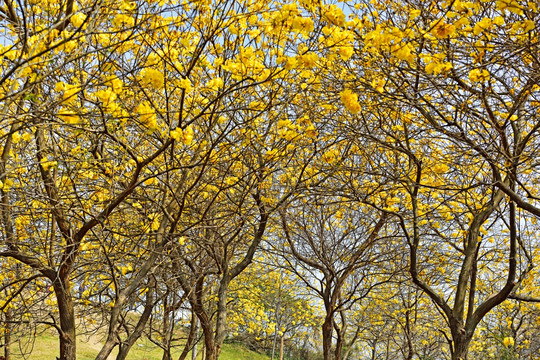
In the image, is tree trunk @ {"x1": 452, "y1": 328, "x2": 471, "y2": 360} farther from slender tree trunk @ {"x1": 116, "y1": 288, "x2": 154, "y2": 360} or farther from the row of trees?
slender tree trunk @ {"x1": 116, "y1": 288, "x2": 154, "y2": 360}

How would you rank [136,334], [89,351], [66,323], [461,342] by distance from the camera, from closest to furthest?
[66,323], [136,334], [461,342], [89,351]

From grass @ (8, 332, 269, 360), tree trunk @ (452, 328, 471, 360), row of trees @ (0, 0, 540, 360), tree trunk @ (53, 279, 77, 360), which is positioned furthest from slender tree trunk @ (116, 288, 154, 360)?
tree trunk @ (452, 328, 471, 360)

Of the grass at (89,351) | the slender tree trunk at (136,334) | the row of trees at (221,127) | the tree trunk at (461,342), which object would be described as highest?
the row of trees at (221,127)

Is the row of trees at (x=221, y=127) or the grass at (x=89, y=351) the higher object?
the row of trees at (x=221, y=127)

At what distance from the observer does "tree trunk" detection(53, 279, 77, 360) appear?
155 inches

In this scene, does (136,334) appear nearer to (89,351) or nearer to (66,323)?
(66,323)

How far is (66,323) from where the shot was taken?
4070mm

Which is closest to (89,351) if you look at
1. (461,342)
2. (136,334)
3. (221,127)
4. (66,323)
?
(136,334)

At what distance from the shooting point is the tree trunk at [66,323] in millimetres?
3938

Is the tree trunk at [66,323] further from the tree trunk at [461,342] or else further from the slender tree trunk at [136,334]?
the tree trunk at [461,342]

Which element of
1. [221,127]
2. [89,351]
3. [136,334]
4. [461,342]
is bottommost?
[89,351]

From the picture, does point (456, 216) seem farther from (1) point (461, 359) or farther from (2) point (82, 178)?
(2) point (82, 178)

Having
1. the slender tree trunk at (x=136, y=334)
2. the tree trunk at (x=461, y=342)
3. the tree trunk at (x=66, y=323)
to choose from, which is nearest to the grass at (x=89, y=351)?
the slender tree trunk at (x=136, y=334)

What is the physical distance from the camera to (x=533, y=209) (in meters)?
3.59
